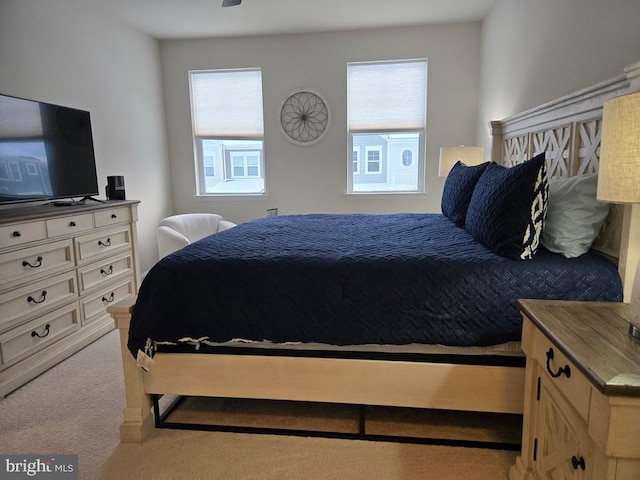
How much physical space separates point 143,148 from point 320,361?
3521mm

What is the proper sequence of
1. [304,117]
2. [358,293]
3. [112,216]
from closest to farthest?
[358,293]
[112,216]
[304,117]

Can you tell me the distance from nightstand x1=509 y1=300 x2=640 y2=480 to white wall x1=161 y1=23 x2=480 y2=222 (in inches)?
131

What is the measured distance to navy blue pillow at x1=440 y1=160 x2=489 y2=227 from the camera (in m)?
2.47

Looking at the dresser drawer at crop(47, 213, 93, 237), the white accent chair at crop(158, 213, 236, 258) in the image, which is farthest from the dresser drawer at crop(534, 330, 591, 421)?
the white accent chair at crop(158, 213, 236, 258)

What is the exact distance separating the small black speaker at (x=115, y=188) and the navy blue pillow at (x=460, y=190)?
2.59 meters

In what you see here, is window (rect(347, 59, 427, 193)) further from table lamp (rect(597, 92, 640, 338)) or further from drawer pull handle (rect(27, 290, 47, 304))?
table lamp (rect(597, 92, 640, 338))

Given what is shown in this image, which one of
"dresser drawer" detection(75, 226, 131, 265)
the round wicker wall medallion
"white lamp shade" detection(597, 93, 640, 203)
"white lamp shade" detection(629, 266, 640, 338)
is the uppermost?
the round wicker wall medallion

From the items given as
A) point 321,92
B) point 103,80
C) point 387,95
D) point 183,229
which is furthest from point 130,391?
point 387,95

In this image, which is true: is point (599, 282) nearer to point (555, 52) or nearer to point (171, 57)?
point (555, 52)

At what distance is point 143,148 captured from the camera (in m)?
4.30

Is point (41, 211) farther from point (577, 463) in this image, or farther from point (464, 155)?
point (464, 155)

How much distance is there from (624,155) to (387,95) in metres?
3.61

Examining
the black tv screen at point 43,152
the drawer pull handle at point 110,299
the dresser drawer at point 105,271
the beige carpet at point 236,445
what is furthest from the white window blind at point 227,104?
the beige carpet at point 236,445

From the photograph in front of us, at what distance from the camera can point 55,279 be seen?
254 cm
